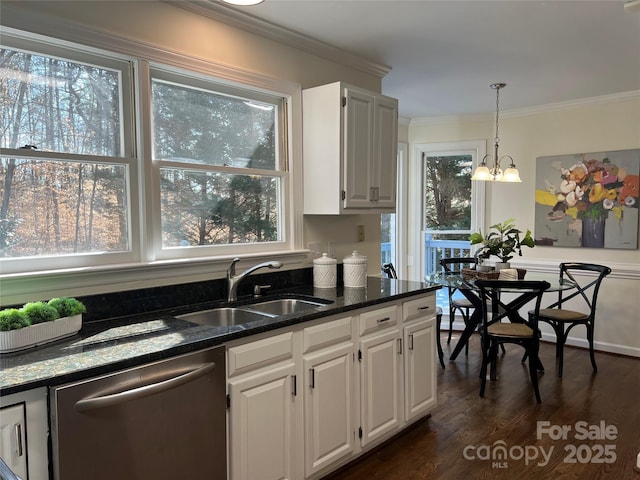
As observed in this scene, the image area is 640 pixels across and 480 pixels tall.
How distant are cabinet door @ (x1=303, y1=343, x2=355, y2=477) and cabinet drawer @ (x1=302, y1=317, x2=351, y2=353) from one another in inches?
1.5

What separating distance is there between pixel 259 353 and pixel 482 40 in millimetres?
2425

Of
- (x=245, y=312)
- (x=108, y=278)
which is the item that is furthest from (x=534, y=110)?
(x=108, y=278)

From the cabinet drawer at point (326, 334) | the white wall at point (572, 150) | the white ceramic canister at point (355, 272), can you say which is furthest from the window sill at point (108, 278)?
the white wall at point (572, 150)

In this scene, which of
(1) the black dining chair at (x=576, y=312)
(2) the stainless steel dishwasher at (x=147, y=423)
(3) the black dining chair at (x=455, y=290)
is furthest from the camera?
(3) the black dining chair at (x=455, y=290)

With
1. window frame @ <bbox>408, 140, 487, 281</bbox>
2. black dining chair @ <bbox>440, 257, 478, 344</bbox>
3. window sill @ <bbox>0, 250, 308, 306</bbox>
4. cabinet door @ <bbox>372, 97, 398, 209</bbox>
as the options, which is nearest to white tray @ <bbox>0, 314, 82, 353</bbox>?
window sill @ <bbox>0, 250, 308, 306</bbox>

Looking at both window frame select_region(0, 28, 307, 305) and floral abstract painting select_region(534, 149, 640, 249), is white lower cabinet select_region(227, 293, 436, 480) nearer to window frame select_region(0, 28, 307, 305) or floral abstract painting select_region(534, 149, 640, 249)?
window frame select_region(0, 28, 307, 305)

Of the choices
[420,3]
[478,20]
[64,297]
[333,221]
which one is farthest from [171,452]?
[478,20]

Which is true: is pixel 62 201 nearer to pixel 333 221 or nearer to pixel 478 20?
pixel 333 221

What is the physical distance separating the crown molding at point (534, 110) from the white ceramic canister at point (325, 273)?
10.4 ft

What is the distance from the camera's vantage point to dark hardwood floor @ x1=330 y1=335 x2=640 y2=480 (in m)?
2.54

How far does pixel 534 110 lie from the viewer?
16.2 ft

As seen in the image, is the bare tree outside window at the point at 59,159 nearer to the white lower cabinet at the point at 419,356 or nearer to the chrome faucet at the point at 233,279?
the chrome faucet at the point at 233,279

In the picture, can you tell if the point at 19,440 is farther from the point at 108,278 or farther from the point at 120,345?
the point at 108,278

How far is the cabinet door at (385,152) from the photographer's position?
3139mm
